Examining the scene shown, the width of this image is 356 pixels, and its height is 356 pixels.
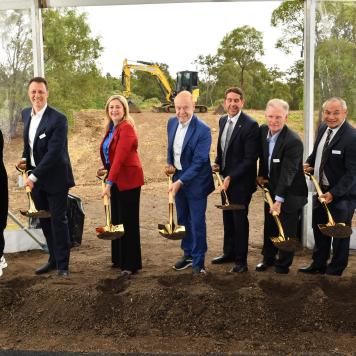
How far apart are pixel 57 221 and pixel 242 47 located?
51.9 feet

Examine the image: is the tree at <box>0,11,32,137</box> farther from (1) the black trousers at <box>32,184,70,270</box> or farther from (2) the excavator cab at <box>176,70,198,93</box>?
(2) the excavator cab at <box>176,70,198,93</box>

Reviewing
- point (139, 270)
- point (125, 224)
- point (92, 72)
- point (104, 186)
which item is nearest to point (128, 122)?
point (104, 186)

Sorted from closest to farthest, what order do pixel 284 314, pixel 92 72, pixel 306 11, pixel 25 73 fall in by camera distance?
pixel 284 314
pixel 306 11
pixel 25 73
pixel 92 72

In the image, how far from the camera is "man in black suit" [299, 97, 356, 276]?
438 centimetres

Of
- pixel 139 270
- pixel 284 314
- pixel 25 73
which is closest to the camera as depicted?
pixel 284 314

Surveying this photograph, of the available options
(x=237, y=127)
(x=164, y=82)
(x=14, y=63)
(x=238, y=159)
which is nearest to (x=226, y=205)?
(x=238, y=159)

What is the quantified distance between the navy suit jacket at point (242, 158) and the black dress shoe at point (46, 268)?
5.45ft

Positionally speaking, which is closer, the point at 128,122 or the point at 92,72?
the point at 128,122

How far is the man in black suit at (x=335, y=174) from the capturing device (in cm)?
438

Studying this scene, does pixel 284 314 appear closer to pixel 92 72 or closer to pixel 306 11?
pixel 306 11

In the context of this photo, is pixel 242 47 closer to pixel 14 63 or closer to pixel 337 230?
pixel 14 63

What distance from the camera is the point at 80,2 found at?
5.32 meters

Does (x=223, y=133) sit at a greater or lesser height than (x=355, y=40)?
lesser

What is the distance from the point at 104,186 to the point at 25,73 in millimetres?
1763
